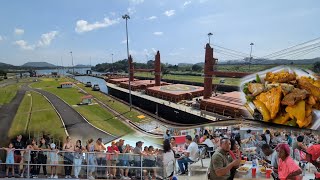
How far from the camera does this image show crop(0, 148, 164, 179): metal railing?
3.62 metres

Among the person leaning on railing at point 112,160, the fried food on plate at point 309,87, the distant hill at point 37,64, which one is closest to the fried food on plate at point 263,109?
the fried food on plate at point 309,87

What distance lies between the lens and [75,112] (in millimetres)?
4480

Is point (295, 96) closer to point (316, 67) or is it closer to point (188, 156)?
point (316, 67)

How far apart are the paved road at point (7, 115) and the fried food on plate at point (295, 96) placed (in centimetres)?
424

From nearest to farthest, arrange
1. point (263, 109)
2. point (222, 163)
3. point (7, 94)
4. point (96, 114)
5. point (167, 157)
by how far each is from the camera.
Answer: point (222, 163), point (167, 157), point (263, 109), point (96, 114), point (7, 94)

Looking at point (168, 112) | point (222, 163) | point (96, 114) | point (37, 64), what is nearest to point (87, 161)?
point (96, 114)

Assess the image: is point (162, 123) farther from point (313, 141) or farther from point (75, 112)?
point (313, 141)

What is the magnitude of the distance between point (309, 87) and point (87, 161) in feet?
10.5

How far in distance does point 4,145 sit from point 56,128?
2.98 ft

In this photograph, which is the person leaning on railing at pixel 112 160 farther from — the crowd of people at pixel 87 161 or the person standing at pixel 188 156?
the person standing at pixel 188 156

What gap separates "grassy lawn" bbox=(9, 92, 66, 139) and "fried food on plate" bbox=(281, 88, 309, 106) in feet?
11.1

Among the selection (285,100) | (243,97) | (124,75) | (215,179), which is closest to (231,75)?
(243,97)

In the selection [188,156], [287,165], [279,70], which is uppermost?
[279,70]

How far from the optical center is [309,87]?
381 centimetres
